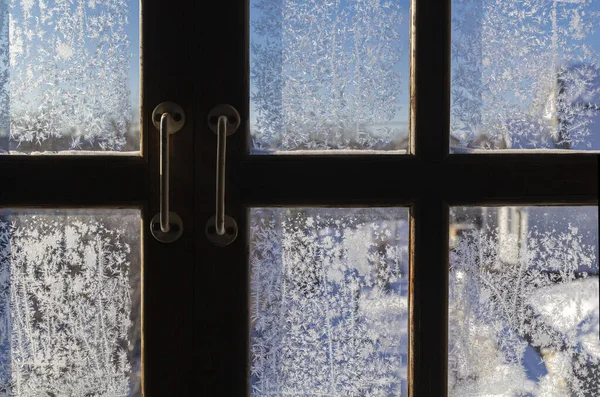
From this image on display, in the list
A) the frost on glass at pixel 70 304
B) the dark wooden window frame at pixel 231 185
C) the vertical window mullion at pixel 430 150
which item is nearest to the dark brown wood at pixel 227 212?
the dark wooden window frame at pixel 231 185

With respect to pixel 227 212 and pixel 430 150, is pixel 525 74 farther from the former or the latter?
pixel 227 212

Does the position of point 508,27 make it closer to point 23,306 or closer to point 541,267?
point 541,267

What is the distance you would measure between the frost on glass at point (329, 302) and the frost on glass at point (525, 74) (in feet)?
0.80

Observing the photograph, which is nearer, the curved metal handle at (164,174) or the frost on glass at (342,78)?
the curved metal handle at (164,174)

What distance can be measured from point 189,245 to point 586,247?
2.52 ft

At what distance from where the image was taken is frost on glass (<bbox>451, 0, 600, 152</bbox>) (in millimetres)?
949

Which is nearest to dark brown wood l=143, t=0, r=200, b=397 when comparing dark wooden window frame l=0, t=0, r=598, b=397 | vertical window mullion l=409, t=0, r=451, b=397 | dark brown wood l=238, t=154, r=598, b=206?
dark wooden window frame l=0, t=0, r=598, b=397

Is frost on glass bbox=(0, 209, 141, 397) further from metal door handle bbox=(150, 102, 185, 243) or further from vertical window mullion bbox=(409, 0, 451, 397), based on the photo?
vertical window mullion bbox=(409, 0, 451, 397)

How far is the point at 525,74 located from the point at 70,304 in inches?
38.4

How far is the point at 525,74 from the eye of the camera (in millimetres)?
959

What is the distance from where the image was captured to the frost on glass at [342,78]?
3.08 feet

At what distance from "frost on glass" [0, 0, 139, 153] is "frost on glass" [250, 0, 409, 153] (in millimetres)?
282

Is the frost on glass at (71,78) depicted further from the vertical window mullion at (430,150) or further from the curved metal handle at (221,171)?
the vertical window mullion at (430,150)

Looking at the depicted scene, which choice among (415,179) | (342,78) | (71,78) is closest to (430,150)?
(415,179)
